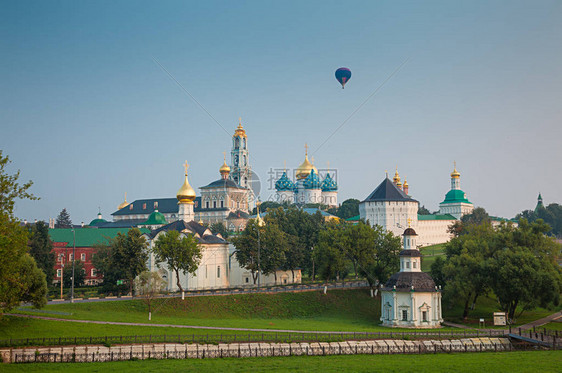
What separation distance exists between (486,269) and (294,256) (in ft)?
91.8

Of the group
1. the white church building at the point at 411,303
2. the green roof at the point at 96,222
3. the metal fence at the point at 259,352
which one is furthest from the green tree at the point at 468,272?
the green roof at the point at 96,222

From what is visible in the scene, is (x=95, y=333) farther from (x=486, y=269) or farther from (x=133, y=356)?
(x=486, y=269)

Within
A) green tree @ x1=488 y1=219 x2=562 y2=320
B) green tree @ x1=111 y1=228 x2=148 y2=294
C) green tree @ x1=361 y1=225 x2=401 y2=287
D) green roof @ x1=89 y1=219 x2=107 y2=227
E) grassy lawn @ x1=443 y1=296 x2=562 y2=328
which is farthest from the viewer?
green roof @ x1=89 y1=219 x2=107 y2=227

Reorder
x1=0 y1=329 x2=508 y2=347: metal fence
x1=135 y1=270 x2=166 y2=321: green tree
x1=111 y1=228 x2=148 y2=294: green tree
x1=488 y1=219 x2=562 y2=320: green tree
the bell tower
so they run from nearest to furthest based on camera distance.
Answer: x1=0 y1=329 x2=508 y2=347: metal fence → x1=488 y1=219 x2=562 y2=320: green tree → x1=135 y1=270 x2=166 y2=321: green tree → x1=111 y1=228 x2=148 y2=294: green tree → the bell tower

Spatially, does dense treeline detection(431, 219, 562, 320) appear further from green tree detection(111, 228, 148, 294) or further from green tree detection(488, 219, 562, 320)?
green tree detection(111, 228, 148, 294)

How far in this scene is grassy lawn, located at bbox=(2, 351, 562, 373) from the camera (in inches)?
1344

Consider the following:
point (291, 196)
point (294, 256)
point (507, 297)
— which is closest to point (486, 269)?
point (507, 297)

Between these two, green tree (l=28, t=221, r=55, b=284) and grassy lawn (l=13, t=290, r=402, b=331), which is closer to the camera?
grassy lawn (l=13, t=290, r=402, b=331)

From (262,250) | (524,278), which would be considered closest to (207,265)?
(262,250)

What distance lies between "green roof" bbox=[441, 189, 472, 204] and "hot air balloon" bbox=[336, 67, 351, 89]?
6695cm

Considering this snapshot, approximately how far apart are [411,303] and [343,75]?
48.2m

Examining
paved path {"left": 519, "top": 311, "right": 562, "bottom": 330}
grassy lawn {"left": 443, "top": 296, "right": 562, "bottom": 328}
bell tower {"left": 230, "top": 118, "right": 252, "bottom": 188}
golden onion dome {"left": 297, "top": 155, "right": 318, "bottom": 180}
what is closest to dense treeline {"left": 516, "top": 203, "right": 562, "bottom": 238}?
golden onion dome {"left": 297, "top": 155, "right": 318, "bottom": 180}

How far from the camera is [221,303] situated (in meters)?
60.7

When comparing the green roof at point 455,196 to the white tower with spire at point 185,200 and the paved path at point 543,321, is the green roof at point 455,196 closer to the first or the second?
the white tower with spire at point 185,200
